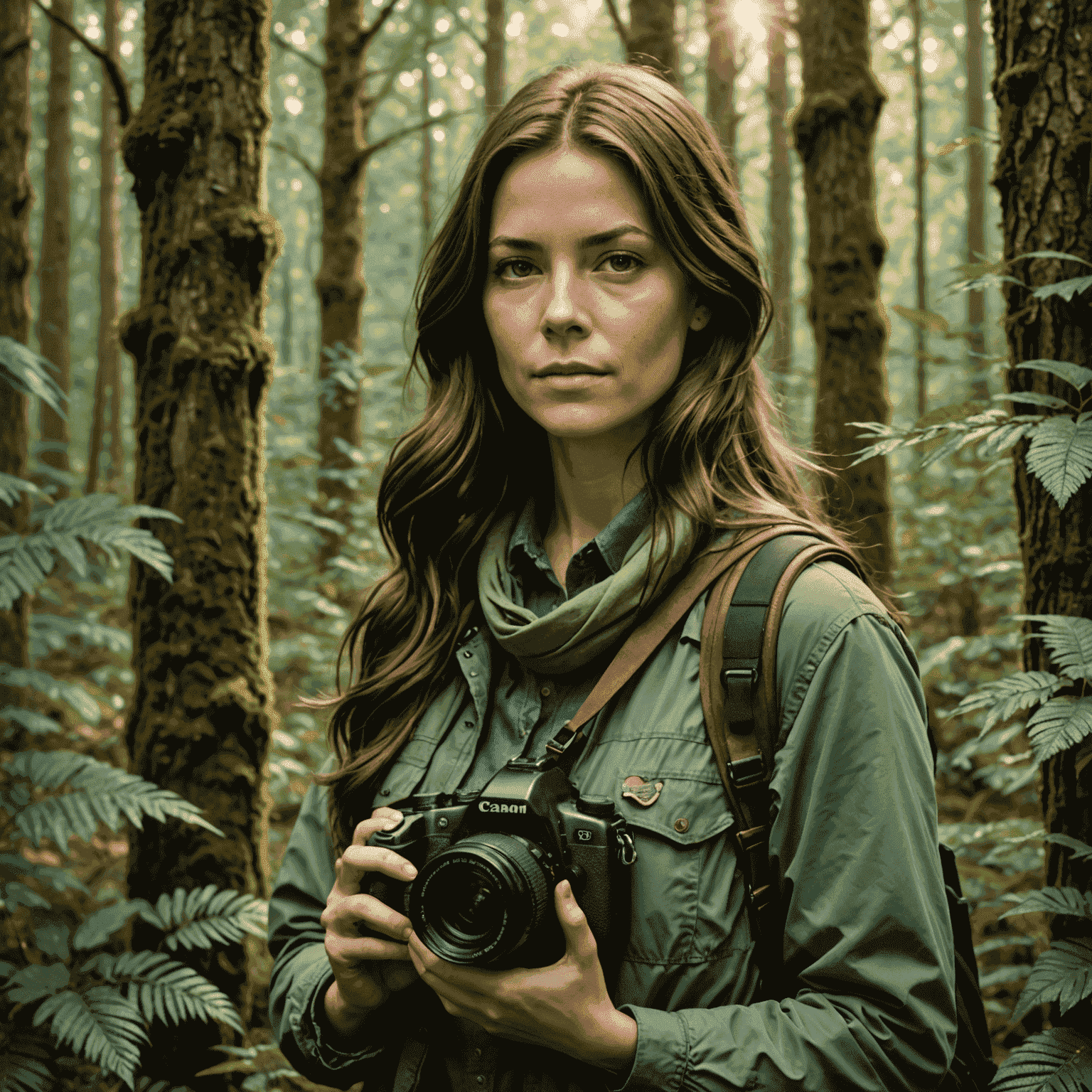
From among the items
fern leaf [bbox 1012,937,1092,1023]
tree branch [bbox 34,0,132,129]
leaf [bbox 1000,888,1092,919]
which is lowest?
fern leaf [bbox 1012,937,1092,1023]

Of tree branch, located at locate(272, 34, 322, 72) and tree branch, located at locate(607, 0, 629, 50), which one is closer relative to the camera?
tree branch, located at locate(607, 0, 629, 50)

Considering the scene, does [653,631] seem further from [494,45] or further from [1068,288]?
[494,45]

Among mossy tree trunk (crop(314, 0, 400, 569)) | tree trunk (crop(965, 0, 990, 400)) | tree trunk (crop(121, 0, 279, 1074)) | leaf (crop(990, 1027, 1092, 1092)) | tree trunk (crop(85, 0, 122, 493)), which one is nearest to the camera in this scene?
leaf (crop(990, 1027, 1092, 1092))

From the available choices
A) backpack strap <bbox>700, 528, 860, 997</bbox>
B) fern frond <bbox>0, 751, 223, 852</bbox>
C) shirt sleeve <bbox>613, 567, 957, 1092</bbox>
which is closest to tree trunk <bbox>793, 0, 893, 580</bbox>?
fern frond <bbox>0, 751, 223, 852</bbox>

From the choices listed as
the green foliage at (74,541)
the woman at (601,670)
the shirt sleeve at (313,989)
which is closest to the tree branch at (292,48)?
the green foliage at (74,541)

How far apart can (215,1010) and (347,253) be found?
280 inches

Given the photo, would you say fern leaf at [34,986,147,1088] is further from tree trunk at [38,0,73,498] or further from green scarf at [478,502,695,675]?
tree trunk at [38,0,73,498]

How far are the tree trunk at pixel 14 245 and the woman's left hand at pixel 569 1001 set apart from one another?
5.31 meters

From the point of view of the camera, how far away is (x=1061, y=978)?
215 centimetres

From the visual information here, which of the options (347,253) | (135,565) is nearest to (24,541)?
(135,565)

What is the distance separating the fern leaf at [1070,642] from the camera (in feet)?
7.34

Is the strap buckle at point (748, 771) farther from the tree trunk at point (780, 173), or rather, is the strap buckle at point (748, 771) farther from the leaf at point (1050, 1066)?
the tree trunk at point (780, 173)

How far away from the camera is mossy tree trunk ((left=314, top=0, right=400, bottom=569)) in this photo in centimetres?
845

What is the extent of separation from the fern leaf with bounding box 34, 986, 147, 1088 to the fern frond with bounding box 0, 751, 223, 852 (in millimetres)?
434
